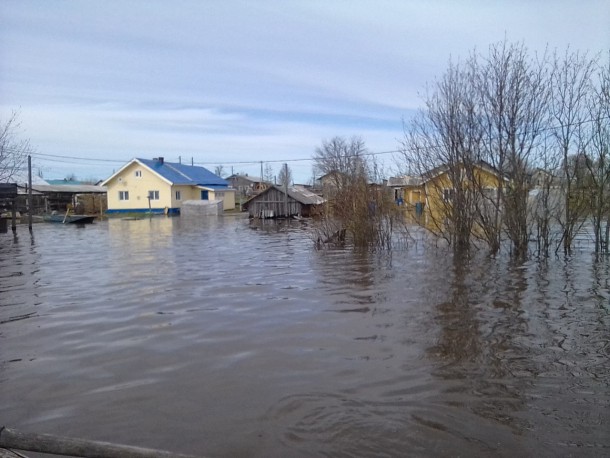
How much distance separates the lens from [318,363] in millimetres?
5426

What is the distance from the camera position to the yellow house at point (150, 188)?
50.2m

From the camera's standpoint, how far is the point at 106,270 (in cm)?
1262

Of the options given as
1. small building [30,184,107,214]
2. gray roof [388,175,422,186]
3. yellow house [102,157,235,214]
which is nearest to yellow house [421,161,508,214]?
gray roof [388,175,422,186]

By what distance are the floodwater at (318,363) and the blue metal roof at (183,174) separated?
41706mm

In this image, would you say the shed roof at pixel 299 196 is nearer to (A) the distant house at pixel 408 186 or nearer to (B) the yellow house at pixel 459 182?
(A) the distant house at pixel 408 186

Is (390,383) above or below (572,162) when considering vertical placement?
below

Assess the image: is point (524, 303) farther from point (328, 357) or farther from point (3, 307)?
point (3, 307)

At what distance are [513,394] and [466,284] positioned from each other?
5583mm

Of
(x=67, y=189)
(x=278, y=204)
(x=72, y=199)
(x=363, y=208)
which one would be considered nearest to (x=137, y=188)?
(x=72, y=199)

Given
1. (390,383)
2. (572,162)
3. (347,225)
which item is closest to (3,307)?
(390,383)

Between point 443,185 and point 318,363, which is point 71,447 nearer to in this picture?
point 318,363

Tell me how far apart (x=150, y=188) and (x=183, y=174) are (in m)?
4.57

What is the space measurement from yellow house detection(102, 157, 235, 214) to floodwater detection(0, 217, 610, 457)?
40.3m

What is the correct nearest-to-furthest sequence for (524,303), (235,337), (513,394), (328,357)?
1. (513,394)
2. (328,357)
3. (235,337)
4. (524,303)
